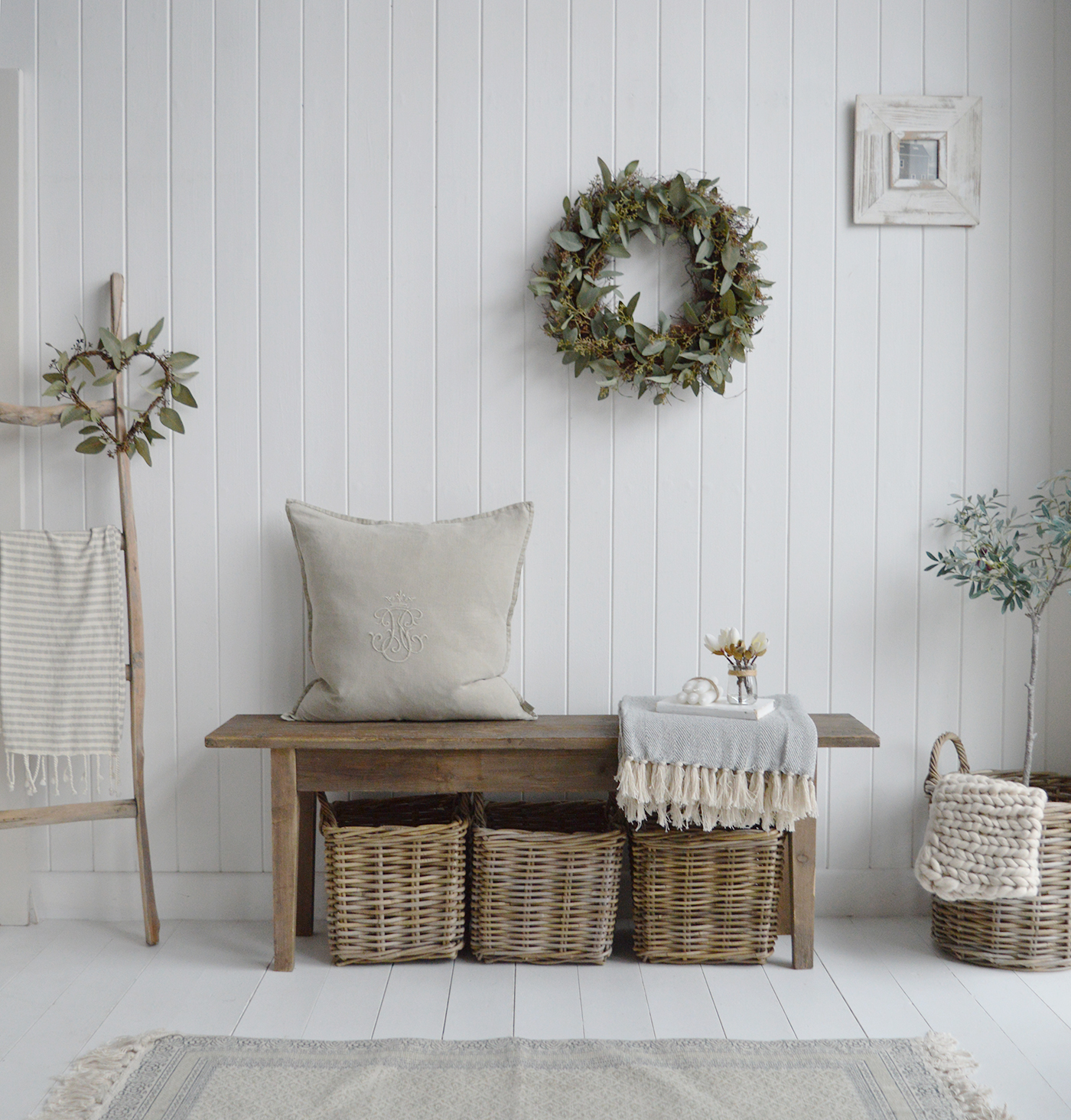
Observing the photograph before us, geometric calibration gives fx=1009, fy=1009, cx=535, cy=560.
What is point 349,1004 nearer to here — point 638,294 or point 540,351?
point 540,351

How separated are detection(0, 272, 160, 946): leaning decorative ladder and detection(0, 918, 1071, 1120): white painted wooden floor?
196 millimetres

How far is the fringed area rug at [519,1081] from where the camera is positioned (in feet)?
5.79

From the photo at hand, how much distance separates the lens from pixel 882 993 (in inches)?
89.0

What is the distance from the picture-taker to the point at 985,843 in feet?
7.58

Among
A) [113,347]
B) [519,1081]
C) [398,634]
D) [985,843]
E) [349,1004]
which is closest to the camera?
[519,1081]

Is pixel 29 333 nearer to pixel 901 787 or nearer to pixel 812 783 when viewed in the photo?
pixel 812 783

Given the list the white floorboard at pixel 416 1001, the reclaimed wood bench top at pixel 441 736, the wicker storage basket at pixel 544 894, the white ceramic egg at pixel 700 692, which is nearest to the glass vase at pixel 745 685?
the white ceramic egg at pixel 700 692

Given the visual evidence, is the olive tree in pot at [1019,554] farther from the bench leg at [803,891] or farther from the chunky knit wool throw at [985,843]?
the bench leg at [803,891]

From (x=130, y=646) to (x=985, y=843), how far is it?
2.11 meters

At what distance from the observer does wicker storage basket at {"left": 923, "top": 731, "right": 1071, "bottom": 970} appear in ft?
7.77

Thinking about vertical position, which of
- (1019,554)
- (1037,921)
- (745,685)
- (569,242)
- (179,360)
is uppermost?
(569,242)

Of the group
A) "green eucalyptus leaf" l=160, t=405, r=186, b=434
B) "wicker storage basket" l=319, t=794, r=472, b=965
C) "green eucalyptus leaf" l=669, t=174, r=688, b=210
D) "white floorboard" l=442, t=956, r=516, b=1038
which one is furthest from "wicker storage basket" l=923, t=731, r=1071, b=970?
"green eucalyptus leaf" l=160, t=405, r=186, b=434

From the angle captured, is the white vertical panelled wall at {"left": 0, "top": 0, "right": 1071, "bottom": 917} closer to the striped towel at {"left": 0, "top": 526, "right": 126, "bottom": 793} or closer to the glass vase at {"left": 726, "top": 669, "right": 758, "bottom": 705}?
the striped towel at {"left": 0, "top": 526, "right": 126, "bottom": 793}

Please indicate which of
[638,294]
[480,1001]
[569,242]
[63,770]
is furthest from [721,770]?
[63,770]
